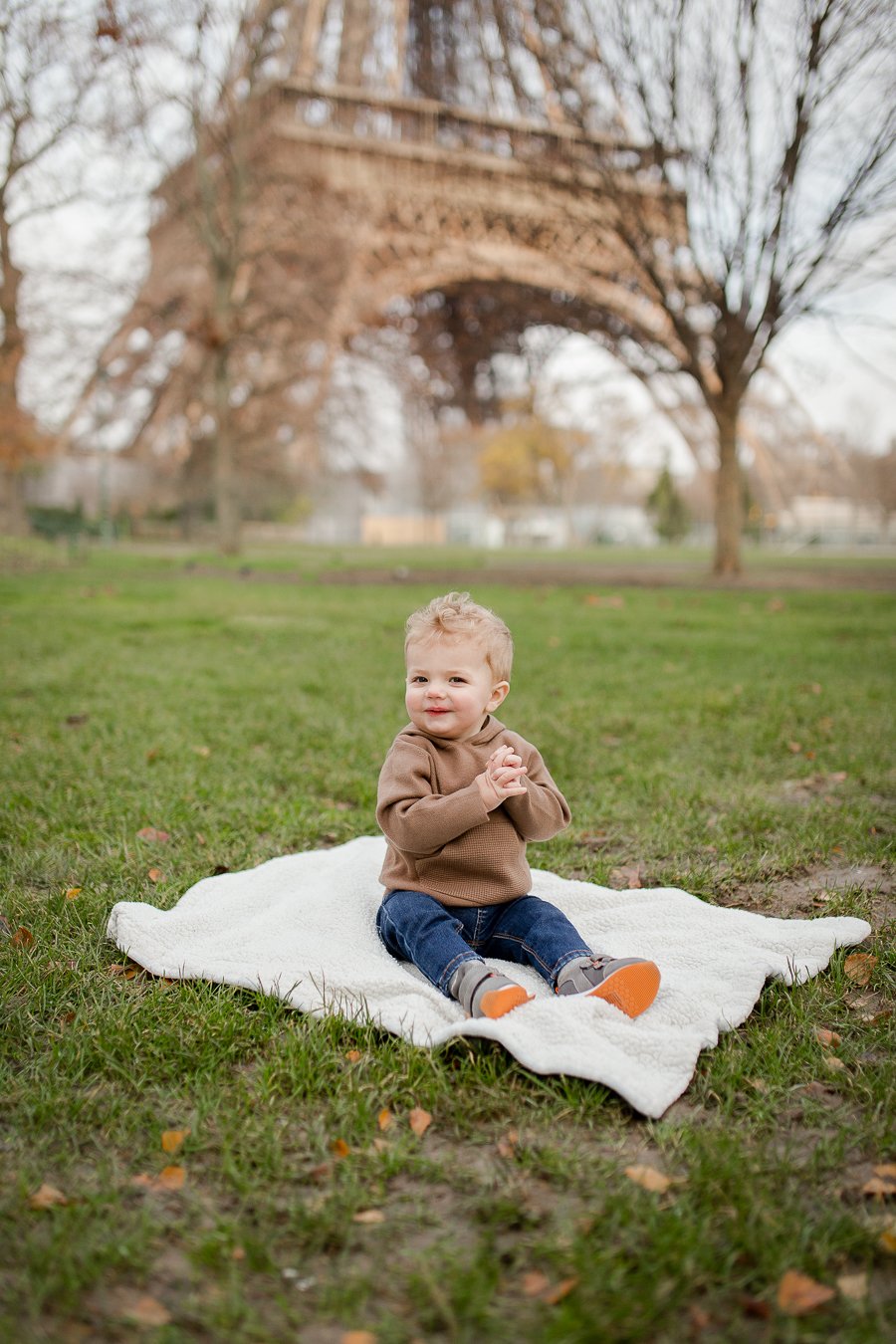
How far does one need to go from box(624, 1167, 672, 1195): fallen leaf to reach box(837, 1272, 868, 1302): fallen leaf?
28cm

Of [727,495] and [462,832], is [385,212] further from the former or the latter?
[462,832]

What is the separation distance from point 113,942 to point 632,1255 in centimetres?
157

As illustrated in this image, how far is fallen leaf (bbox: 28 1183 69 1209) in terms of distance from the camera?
4.87ft

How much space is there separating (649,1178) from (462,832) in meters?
0.89

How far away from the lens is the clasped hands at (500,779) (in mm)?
2201

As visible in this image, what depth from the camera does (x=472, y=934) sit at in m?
2.43

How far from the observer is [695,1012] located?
6.87 ft

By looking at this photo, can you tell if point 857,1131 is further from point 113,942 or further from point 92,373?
point 92,373

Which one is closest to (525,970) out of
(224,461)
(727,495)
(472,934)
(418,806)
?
(472,934)

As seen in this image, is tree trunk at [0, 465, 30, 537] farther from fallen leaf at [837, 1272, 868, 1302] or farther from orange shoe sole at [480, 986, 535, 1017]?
fallen leaf at [837, 1272, 868, 1302]

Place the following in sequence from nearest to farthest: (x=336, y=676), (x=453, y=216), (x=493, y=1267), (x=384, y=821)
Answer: (x=493, y=1267) < (x=384, y=821) < (x=336, y=676) < (x=453, y=216)

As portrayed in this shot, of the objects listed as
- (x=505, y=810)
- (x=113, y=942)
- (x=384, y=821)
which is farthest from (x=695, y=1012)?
(x=113, y=942)

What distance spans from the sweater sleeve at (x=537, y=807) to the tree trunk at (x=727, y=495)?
11.0 meters

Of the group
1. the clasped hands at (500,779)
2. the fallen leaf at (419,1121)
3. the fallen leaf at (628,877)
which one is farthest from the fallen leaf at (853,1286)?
the fallen leaf at (628,877)
